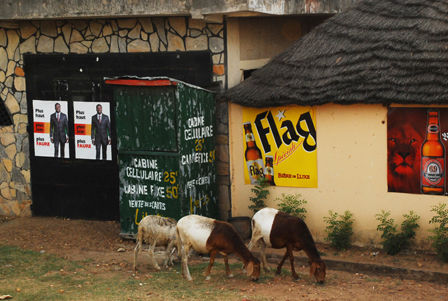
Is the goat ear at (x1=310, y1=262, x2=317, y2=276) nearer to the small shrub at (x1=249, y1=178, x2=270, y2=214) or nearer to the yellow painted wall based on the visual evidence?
the yellow painted wall

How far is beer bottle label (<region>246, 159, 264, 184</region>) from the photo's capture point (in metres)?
10.8

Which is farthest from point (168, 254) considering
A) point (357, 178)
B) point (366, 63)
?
point (366, 63)

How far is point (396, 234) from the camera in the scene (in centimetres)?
946

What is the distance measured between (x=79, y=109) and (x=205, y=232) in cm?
504

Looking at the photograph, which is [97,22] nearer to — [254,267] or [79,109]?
[79,109]

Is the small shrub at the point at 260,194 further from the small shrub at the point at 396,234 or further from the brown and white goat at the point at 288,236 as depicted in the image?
the small shrub at the point at 396,234

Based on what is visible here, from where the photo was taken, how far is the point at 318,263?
833 centimetres

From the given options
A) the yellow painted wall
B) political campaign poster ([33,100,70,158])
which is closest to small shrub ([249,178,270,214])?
the yellow painted wall

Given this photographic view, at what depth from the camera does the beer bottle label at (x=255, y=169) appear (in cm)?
1084

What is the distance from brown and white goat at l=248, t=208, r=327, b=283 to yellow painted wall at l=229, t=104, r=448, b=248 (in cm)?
166

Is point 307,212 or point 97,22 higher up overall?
point 97,22

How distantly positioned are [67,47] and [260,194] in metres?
5.13

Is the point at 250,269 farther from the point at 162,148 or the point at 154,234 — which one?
the point at 162,148

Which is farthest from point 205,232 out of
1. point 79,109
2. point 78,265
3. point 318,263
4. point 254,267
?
point 79,109
